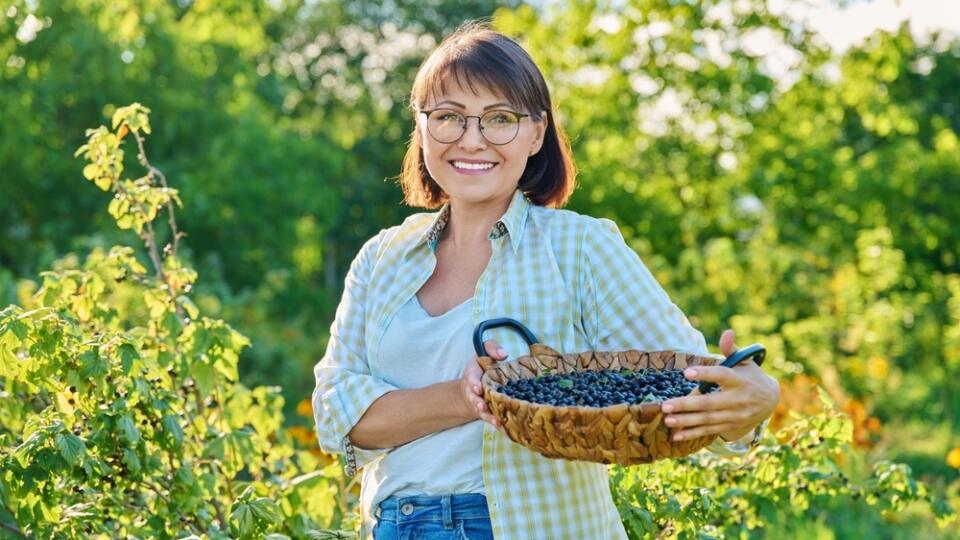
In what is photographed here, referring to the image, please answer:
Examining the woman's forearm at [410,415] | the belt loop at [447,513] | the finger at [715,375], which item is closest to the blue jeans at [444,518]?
the belt loop at [447,513]

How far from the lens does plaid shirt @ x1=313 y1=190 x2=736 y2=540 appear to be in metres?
2.18

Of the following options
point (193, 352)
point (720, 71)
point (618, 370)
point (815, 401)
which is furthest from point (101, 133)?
point (720, 71)

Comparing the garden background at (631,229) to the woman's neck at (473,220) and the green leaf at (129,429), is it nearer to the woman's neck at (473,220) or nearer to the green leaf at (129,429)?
the green leaf at (129,429)

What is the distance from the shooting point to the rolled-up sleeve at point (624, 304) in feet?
7.38

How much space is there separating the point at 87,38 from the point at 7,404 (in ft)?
→ 26.5

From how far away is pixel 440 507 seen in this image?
2.20 metres

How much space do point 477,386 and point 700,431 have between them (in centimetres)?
37

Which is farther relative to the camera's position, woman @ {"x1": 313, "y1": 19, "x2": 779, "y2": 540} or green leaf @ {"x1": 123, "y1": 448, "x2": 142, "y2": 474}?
green leaf @ {"x1": 123, "y1": 448, "x2": 142, "y2": 474}

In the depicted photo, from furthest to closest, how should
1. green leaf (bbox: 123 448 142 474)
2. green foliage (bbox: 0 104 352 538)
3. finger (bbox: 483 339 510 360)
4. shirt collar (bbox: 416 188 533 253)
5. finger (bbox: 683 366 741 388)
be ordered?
green leaf (bbox: 123 448 142 474)
green foliage (bbox: 0 104 352 538)
shirt collar (bbox: 416 188 533 253)
finger (bbox: 483 339 510 360)
finger (bbox: 683 366 741 388)

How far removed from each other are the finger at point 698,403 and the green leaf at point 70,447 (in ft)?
4.41

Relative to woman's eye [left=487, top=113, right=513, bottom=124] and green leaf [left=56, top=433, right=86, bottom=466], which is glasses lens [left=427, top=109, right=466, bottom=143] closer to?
woman's eye [left=487, top=113, right=513, bottom=124]

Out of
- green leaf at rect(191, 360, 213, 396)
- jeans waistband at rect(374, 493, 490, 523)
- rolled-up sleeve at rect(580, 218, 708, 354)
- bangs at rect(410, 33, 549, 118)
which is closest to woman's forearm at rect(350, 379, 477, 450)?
jeans waistband at rect(374, 493, 490, 523)

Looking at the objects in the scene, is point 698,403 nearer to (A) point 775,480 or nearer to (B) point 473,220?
(B) point 473,220

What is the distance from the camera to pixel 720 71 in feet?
28.9
